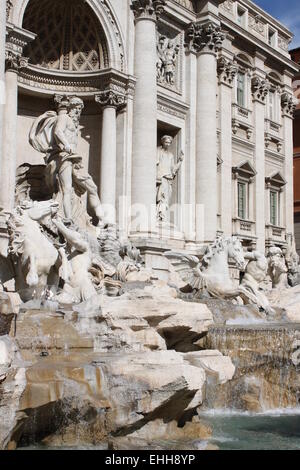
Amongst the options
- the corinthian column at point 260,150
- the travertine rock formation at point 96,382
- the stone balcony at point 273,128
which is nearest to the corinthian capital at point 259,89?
the corinthian column at point 260,150

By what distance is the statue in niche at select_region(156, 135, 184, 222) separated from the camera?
2036cm

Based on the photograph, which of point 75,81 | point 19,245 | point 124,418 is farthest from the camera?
point 75,81

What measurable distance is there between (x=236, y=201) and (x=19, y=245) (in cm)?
1526

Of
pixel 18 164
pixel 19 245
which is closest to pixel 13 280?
pixel 19 245

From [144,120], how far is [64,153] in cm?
333

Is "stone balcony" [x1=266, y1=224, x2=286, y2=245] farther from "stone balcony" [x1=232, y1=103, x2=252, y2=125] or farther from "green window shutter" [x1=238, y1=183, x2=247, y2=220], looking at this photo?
"stone balcony" [x1=232, y1=103, x2=252, y2=125]

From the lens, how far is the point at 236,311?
48.7ft

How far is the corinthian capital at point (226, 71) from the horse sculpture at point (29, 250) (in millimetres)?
14911

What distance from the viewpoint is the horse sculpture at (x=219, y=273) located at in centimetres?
1598

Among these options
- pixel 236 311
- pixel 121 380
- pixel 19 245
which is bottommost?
pixel 121 380

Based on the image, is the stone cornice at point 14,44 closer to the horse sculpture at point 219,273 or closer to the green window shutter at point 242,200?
the horse sculpture at point 219,273

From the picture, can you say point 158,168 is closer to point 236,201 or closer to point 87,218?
point 87,218

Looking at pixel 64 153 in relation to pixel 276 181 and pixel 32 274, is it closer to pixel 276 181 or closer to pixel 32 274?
pixel 32 274

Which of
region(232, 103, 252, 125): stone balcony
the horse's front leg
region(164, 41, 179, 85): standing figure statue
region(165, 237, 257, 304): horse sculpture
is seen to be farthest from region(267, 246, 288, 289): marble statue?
the horse's front leg
